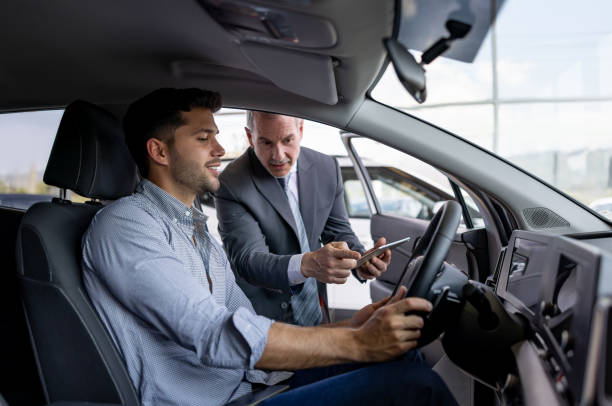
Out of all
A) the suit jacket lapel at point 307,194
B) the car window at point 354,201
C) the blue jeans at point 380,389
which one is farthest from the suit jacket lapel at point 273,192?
the car window at point 354,201

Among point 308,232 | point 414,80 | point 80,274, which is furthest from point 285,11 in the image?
point 308,232

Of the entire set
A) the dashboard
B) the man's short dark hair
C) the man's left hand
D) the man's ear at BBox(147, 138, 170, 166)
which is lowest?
the man's left hand

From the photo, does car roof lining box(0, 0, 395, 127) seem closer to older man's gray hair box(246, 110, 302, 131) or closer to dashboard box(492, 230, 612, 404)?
older man's gray hair box(246, 110, 302, 131)

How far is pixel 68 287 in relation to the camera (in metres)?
1.28

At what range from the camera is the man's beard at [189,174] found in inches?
63.1

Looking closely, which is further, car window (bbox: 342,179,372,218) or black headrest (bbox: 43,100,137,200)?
car window (bbox: 342,179,372,218)

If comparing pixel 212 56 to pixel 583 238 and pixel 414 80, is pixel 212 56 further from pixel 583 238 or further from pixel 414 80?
pixel 583 238

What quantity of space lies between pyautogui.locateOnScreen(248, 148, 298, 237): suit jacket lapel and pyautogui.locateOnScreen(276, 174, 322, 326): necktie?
0.04 meters

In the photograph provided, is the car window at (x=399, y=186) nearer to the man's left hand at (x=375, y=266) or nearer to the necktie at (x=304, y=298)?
the necktie at (x=304, y=298)

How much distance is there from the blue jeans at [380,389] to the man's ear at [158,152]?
2.55 ft

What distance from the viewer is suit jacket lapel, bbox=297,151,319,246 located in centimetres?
222

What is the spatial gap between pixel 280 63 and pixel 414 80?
0.43 m

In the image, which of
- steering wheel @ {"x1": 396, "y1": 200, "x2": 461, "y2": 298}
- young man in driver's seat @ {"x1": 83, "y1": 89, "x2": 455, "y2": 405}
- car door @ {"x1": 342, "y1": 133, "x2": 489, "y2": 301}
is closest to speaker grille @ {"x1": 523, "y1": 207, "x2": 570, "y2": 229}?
car door @ {"x1": 342, "y1": 133, "x2": 489, "y2": 301}

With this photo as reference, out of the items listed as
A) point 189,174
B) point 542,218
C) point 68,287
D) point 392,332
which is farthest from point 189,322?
point 542,218
